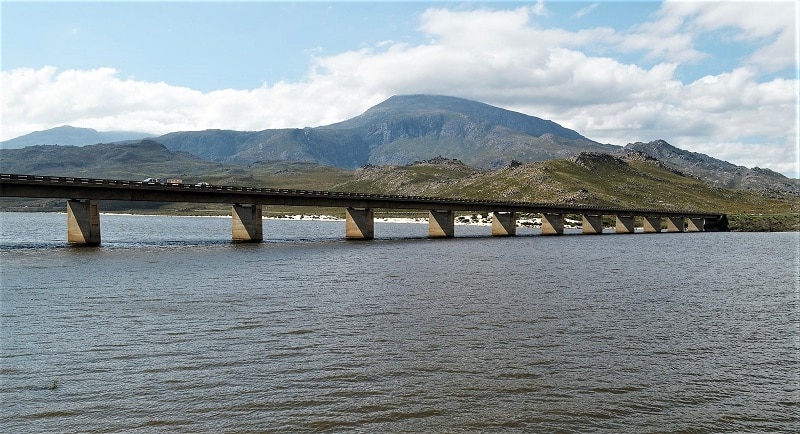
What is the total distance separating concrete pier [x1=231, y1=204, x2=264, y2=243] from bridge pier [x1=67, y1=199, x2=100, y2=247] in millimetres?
25567

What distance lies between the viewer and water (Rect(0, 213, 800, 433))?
20.0 meters

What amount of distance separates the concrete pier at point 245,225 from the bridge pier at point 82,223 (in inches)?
1007

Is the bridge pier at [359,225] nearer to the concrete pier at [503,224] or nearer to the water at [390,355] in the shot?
the concrete pier at [503,224]

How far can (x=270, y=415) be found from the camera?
19.7 metres

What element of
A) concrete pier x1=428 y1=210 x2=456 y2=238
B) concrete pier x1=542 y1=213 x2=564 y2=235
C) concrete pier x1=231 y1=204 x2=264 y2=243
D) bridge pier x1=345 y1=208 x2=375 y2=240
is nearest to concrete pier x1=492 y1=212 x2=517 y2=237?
concrete pier x1=542 y1=213 x2=564 y2=235

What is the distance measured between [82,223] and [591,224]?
6009 inches

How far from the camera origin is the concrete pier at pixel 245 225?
11681cm

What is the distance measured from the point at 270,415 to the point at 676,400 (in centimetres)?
1483

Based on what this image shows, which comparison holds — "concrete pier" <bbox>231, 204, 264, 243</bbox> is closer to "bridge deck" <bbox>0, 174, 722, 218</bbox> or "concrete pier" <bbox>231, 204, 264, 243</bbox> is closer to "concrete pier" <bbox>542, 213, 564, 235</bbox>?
"bridge deck" <bbox>0, 174, 722, 218</bbox>

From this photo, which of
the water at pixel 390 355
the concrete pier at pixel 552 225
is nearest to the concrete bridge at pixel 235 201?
the concrete pier at pixel 552 225

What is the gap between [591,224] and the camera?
197 m

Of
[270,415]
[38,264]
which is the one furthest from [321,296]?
[38,264]

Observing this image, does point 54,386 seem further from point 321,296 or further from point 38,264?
point 38,264

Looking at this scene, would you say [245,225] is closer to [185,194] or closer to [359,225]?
[185,194]
